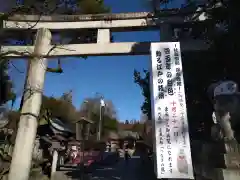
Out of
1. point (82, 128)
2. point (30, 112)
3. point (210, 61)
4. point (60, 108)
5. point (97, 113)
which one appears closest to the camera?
point (30, 112)

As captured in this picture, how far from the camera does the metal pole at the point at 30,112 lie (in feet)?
19.7

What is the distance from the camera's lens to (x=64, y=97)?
27.2 meters

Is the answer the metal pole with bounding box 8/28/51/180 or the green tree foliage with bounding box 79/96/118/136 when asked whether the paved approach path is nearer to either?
the metal pole with bounding box 8/28/51/180

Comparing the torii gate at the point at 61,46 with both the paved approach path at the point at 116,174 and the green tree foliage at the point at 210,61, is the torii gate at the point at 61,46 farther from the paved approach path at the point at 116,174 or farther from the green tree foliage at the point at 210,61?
the paved approach path at the point at 116,174

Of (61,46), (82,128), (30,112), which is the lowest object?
(30,112)

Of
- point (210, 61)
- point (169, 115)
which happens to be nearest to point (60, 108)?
point (210, 61)

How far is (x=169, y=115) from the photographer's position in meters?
4.61

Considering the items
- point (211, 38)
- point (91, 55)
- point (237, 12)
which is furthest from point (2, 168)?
point (237, 12)

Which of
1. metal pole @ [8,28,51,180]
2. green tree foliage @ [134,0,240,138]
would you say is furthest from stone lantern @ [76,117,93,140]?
green tree foliage @ [134,0,240,138]

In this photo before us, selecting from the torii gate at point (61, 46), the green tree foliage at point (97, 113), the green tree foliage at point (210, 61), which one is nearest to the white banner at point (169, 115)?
the torii gate at point (61, 46)

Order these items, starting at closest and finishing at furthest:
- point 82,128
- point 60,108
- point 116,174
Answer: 1. point 116,174
2. point 82,128
3. point 60,108

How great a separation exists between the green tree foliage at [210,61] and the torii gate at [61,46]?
0.49 metres

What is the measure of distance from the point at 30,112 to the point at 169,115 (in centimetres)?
385

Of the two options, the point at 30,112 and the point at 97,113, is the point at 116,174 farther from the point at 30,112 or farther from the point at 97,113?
the point at 97,113
